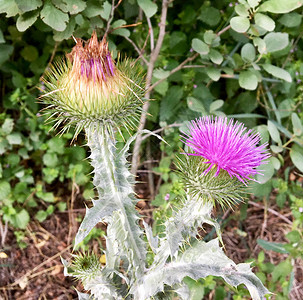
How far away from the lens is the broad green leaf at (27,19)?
2238 millimetres

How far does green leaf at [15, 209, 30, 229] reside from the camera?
10.3 ft

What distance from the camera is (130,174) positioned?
6.36 ft

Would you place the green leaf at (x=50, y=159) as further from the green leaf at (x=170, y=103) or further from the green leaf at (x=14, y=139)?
the green leaf at (x=170, y=103)

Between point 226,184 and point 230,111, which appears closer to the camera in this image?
point 226,184

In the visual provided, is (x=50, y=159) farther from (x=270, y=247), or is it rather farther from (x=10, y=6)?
(x=270, y=247)

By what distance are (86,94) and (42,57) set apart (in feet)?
6.08

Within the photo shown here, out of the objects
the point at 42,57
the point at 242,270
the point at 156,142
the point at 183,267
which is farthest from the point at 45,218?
the point at 242,270

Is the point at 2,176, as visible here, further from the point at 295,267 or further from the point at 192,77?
the point at 295,267

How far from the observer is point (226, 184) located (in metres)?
1.92

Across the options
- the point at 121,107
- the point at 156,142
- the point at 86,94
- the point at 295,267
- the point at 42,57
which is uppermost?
the point at 86,94

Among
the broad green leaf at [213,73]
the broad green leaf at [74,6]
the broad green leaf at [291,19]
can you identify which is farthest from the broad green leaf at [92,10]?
the broad green leaf at [291,19]

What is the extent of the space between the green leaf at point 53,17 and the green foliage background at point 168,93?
391mm

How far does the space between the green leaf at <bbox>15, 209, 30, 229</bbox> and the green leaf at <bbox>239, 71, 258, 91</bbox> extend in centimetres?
203

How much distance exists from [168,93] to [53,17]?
1339 mm
